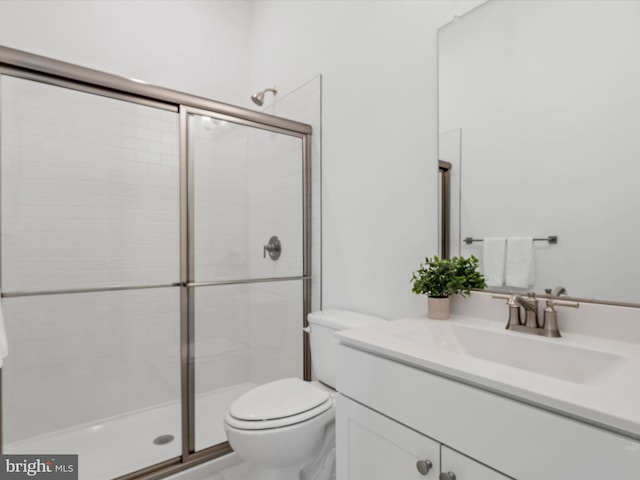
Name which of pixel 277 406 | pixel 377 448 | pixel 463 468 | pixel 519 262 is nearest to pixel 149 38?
pixel 277 406

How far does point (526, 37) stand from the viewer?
3.83ft

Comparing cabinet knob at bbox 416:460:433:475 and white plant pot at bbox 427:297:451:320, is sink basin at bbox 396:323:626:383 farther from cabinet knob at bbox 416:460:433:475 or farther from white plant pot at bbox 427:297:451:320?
cabinet knob at bbox 416:460:433:475

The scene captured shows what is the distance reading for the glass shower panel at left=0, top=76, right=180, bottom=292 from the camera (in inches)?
60.8

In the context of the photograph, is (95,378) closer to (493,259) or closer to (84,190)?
(84,190)

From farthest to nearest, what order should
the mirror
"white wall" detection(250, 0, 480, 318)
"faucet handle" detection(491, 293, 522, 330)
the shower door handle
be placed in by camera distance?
the shower door handle → "white wall" detection(250, 0, 480, 318) → "faucet handle" detection(491, 293, 522, 330) → the mirror

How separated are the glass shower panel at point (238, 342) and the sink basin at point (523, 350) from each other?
1.04 meters

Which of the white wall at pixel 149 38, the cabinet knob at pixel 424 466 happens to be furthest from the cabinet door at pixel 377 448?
the white wall at pixel 149 38

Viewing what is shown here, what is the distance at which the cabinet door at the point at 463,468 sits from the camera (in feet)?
2.37

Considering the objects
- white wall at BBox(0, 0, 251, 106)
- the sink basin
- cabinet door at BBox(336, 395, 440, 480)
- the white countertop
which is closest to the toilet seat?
cabinet door at BBox(336, 395, 440, 480)

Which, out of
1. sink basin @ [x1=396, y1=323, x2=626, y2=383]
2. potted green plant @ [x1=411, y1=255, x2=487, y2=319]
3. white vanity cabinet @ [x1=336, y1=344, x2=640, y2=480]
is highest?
potted green plant @ [x1=411, y1=255, x2=487, y2=319]

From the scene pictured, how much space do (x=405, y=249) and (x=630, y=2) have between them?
102 centimetres

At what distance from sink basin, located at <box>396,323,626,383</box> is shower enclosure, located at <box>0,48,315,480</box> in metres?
1.03

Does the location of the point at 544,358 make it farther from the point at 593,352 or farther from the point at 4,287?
the point at 4,287

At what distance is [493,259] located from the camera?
125 centimetres
